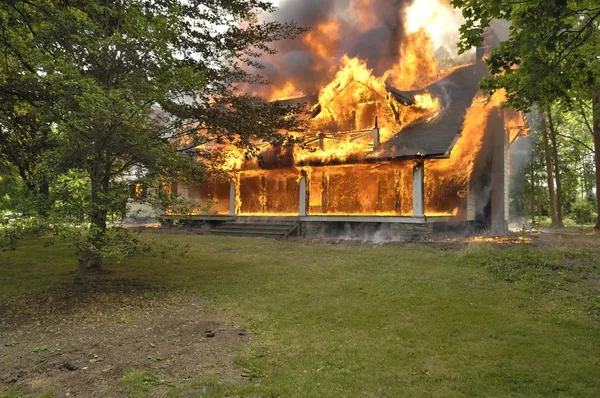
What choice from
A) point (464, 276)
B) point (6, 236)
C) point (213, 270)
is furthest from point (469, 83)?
point (6, 236)

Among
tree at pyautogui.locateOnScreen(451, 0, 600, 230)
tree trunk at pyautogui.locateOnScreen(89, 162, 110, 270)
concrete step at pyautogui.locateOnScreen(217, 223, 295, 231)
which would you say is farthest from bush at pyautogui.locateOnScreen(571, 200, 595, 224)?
tree trunk at pyautogui.locateOnScreen(89, 162, 110, 270)

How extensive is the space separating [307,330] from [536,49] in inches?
256

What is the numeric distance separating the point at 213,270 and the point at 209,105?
15.3ft

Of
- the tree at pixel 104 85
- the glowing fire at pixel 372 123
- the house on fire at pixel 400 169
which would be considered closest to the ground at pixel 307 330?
the tree at pixel 104 85

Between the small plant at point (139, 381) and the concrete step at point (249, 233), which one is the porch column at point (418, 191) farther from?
the small plant at point (139, 381)

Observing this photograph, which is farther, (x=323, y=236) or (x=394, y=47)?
(x=394, y=47)

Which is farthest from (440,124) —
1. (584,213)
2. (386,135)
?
(584,213)

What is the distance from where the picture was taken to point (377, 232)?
56.0ft

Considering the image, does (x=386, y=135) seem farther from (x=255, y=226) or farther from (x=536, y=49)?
(x=536, y=49)

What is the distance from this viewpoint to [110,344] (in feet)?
16.3

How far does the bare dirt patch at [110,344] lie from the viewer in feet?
13.1

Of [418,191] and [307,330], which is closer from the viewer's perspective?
[307,330]

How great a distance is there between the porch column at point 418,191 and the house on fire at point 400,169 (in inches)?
1.7

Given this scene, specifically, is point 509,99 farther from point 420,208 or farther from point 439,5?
point 439,5
